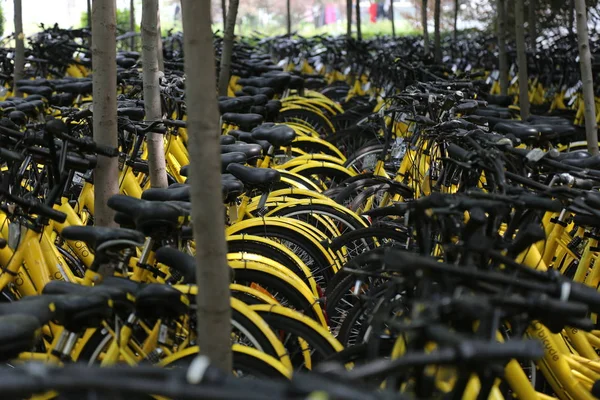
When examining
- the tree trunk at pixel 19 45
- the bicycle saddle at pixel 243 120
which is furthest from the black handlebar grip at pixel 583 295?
the tree trunk at pixel 19 45

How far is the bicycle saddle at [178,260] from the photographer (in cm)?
345

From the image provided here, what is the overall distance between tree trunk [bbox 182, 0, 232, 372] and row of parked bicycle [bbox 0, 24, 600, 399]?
340mm

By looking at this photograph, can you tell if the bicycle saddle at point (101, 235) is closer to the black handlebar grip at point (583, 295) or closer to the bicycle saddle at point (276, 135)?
the black handlebar grip at point (583, 295)

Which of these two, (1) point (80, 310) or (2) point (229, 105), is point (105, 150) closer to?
(1) point (80, 310)

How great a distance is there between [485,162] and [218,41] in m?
11.4

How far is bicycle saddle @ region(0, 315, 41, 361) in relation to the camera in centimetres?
265

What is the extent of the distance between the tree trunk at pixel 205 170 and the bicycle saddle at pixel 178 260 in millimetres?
612

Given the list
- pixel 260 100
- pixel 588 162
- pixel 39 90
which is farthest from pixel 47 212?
pixel 39 90

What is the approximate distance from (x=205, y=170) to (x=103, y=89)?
189cm

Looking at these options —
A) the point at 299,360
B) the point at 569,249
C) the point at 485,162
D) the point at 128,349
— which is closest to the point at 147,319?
the point at 128,349

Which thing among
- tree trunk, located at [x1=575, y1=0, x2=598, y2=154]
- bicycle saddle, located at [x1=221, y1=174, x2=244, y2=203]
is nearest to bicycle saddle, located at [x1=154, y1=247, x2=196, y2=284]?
bicycle saddle, located at [x1=221, y1=174, x2=244, y2=203]

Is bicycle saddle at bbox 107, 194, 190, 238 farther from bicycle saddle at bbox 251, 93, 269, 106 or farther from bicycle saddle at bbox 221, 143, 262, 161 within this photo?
bicycle saddle at bbox 251, 93, 269, 106

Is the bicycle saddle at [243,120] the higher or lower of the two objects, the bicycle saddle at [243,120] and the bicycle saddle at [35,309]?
the higher

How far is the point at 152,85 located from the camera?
534 cm
